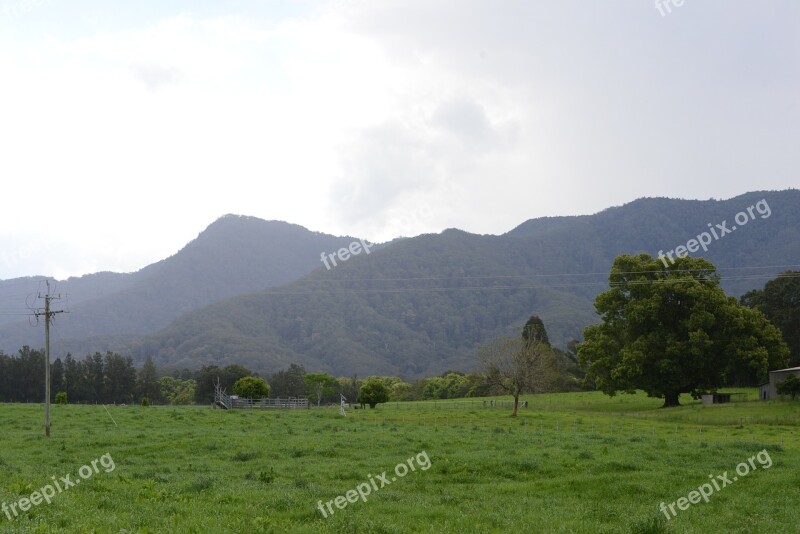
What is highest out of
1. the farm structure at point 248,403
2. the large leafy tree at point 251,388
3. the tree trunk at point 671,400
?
the large leafy tree at point 251,388

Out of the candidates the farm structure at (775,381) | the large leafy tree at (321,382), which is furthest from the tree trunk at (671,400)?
the large leafy tree at (321,382)

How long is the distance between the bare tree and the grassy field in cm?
1627

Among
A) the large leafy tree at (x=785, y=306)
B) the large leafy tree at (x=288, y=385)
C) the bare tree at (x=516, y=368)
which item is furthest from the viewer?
the large leafy tree at (x=288, y=385)

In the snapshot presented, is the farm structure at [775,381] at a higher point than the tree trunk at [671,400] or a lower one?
higher

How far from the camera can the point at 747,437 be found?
35.1 meters

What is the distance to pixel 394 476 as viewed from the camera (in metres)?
21.8

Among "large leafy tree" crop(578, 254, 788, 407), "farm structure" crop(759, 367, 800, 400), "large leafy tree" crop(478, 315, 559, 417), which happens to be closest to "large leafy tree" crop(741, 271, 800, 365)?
"farm structure" crop(759, 367, 800, 400)

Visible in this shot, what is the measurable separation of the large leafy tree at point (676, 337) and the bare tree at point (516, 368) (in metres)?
5.33

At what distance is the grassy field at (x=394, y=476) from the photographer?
47.5 feet

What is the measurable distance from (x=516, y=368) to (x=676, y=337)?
13844 mm

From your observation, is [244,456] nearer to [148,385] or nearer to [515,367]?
[515,367]

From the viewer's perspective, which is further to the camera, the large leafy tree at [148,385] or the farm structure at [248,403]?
the large leafy tree at [148,385]

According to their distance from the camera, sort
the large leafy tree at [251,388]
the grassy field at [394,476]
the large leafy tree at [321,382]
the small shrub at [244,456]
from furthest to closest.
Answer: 1. the large leafy tree at [321,382]
2. the large leafy tree at [251,388]
3. the small shrub at [244,456]
4. the grassy field at [394,476]

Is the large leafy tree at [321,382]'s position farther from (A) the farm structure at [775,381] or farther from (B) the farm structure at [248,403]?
(A) the farm structure at [775,381]
